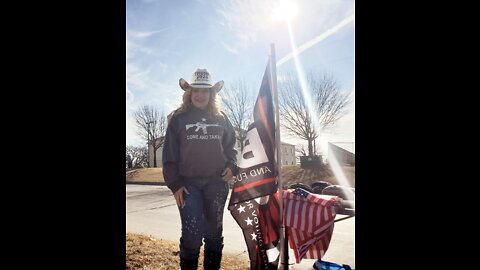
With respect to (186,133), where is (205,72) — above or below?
above

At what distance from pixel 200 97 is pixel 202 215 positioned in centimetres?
106

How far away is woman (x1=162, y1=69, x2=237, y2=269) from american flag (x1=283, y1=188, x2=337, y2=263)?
607 millimetres

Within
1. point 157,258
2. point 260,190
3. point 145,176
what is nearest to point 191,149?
point 260,190

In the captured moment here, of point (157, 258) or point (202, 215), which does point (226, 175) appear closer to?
point (202, 215)

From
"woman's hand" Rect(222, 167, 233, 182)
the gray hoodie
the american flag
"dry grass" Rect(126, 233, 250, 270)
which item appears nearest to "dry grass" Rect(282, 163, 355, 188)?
"dry grass" Rect(126, 233, 250, 270)

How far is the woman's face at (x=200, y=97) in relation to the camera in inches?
112

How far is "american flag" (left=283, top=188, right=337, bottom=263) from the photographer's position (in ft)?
8.73

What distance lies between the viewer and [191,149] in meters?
2.74
